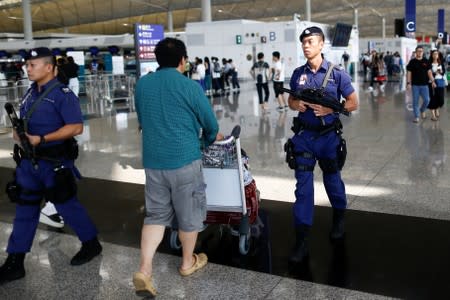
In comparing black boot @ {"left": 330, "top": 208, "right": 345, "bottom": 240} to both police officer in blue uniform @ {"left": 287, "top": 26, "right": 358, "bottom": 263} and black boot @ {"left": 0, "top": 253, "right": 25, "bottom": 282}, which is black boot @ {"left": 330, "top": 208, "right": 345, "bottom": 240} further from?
black boot @ {"left": 0, "top": 253, "right": 25, "bottom": 282}

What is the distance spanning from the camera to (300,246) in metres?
3.64

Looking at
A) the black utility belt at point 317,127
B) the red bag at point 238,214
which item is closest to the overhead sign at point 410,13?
the black utility belt at point 317,127

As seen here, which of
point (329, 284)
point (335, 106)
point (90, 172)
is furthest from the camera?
point (90, 172)

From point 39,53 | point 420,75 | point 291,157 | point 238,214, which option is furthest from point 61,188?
point 420,75

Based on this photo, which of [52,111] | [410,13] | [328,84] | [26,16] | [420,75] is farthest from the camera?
[26,16]

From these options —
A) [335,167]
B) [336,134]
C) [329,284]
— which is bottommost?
[329,284]

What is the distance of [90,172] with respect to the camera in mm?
6852

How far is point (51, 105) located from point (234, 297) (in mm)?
1798

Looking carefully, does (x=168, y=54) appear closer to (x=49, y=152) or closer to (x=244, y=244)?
(x=49, y=152)

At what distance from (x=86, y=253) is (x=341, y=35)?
92.0 ft

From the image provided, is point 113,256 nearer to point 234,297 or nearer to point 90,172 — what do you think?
point 234,297

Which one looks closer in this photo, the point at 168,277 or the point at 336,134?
the point at 168,277

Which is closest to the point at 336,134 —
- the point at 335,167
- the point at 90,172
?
the point at 335,167

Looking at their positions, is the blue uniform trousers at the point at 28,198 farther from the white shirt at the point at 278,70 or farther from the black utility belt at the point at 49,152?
the white shirt at the point at 278,70
